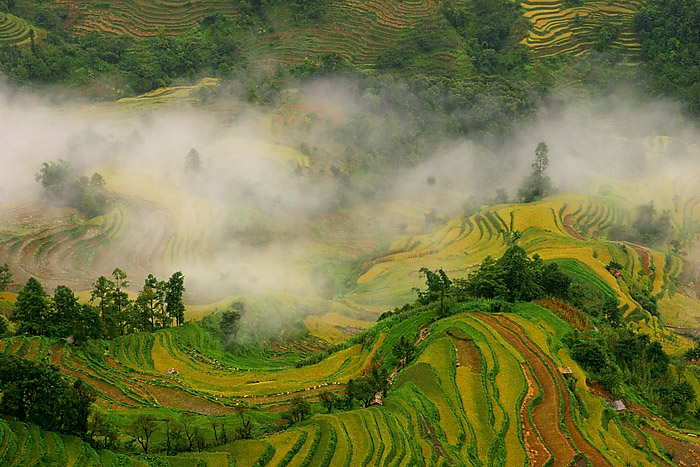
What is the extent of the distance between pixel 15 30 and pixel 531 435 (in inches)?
2141

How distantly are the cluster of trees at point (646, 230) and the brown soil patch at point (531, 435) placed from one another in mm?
22655

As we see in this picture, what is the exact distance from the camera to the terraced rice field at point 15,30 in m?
54.8

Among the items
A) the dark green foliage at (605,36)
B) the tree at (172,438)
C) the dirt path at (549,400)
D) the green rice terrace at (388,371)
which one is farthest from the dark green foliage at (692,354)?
the dark green foliage at (605,36)

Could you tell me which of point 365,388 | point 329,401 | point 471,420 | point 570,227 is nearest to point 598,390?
point 471,420

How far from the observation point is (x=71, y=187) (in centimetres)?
3866

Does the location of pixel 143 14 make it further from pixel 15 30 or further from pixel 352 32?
pixel 352 32

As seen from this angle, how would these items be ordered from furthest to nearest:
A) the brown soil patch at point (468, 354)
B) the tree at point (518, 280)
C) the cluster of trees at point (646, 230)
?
the cluster of trees at point (646, 230), the tree at point (518, 280), the brown soil patch at point (468, 354)

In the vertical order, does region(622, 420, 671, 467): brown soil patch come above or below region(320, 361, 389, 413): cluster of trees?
below

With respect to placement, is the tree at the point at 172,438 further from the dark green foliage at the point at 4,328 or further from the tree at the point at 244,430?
the dark green foliage at the point at 4,328

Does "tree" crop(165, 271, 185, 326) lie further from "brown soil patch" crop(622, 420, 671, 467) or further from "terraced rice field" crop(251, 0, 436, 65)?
"terraced rice field" crop(251, 0, 436, 65)

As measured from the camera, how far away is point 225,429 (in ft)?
53.4

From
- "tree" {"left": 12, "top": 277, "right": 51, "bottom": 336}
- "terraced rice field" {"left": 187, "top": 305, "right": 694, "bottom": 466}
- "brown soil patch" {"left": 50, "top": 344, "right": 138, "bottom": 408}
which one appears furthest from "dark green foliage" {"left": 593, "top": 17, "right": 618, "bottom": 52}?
"brown soil patch" {"left": 50, "top": 344, "right": 138, "bottom": 408}

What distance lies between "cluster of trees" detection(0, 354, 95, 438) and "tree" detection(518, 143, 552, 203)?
106 ft

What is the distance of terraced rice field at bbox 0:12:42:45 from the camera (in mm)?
54750
